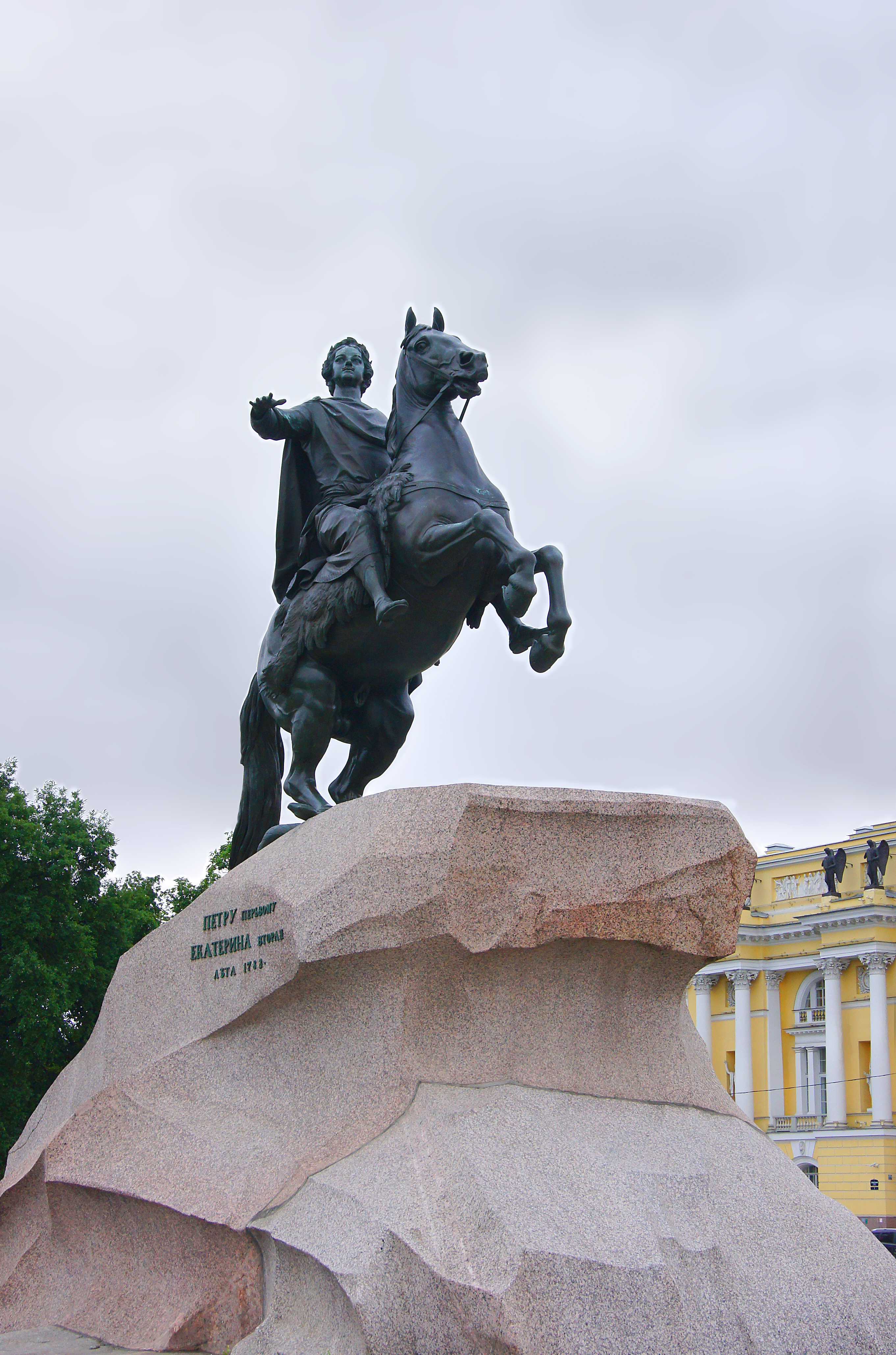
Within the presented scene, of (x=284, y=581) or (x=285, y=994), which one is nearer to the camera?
(x=285, y=994)

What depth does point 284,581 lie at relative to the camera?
9.94 meters

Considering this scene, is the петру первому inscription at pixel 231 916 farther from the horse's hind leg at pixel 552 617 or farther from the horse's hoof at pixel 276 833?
the horse's hind leg at pixel 552 617

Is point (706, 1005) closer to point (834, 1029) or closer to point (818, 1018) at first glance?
point (818, 1018)

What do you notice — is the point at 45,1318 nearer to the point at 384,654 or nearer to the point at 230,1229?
the point at 230,1229

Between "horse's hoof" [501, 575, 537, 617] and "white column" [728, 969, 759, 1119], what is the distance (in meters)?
54.6

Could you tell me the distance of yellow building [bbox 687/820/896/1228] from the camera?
5319 cm

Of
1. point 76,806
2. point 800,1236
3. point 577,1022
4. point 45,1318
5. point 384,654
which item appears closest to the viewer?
point 800,1236

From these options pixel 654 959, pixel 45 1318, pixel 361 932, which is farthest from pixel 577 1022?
pixel 45 1318

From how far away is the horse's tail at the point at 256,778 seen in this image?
34.2 ft

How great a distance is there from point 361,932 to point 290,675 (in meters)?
2.56

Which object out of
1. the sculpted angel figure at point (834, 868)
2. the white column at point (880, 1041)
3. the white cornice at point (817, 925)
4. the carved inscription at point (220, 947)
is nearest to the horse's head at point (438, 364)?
the carved inscription at point (220, 947)

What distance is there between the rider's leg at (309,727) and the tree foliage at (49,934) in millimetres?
16797

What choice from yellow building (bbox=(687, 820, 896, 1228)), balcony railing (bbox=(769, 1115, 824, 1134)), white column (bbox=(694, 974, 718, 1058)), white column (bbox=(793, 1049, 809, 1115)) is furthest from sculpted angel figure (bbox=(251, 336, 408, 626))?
white column (bbox=(694, 974, 718, 1058))

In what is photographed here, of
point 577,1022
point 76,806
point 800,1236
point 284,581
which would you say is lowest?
point 800,1236
